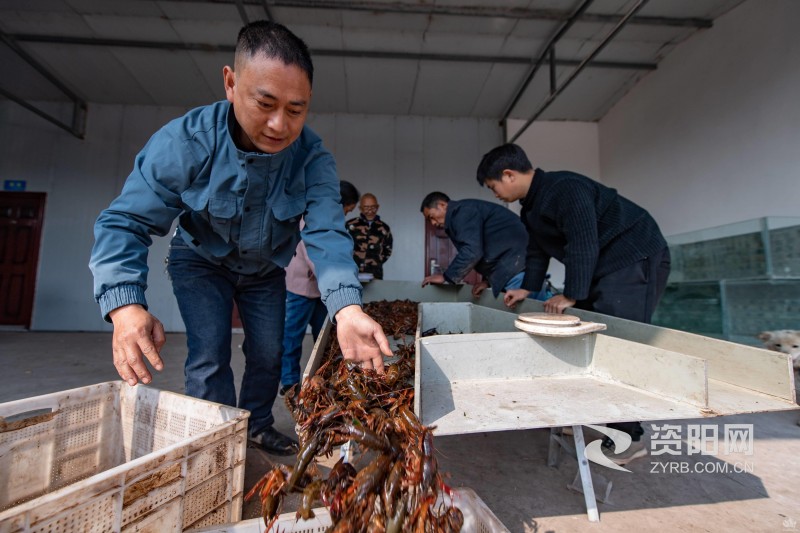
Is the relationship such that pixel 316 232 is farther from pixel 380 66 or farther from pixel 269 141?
pixel 380 66

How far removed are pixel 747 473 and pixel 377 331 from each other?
7.84 ft

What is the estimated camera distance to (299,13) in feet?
16.2

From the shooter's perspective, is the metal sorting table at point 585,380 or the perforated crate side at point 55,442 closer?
the metal sorting table at point 585,380

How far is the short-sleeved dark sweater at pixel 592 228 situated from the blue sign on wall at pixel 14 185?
9790 millimetres

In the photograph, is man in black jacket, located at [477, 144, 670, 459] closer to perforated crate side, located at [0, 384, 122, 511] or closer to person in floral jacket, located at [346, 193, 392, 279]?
perforated crate side, located at [0, 384, 122, 511]

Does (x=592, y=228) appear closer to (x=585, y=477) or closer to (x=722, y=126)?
(x=585, y=477)

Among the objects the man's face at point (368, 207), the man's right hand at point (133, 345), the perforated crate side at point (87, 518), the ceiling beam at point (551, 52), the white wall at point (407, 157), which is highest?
the ceiling beam at point (551, 52)

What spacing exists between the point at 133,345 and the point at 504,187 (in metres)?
2.38

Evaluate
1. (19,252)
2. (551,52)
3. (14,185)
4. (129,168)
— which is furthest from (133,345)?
(14,185)

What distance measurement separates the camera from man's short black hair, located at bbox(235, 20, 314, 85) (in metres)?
1.26

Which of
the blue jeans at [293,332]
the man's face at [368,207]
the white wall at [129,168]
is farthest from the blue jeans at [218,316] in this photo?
the white wall at [129,168]

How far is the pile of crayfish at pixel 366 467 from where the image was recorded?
91 cm

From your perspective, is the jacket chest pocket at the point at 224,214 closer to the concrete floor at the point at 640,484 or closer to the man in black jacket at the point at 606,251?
the concrete floor at the point at 640,484

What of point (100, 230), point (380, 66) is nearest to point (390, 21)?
point (380, 66)
